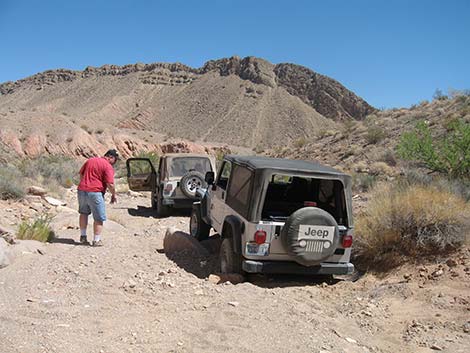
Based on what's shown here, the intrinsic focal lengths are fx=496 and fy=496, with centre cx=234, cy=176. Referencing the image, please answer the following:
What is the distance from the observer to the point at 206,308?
524 centimetres

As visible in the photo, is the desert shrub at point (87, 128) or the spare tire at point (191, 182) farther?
the desert shrub at point (87, 128)

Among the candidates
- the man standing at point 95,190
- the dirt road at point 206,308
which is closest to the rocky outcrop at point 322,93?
the man standing at point 95,190

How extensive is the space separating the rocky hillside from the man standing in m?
39.8

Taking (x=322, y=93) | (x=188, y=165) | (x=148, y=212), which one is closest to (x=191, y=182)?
(x=188, y=165)

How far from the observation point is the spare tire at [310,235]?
19.6 feet

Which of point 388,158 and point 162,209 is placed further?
point 388,158

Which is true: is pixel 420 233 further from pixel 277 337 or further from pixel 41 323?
pixel 41 323

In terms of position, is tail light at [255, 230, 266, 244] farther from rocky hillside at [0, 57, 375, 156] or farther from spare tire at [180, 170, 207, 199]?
rocky hillside at [0, 57, 375, 156]

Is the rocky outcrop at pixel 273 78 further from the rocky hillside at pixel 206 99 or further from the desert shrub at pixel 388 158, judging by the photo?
the desert shrub at pixel 388 158

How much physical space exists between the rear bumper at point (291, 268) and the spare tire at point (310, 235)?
19 cm

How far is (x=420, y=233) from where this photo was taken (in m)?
7.08

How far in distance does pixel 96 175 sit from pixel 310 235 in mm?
3739

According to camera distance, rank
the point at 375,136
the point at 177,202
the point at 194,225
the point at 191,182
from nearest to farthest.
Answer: the point at 194,225, the point at 191,182, the point at 177,202, the point at 375,136

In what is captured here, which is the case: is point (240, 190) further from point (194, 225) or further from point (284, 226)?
point (194, 225)
